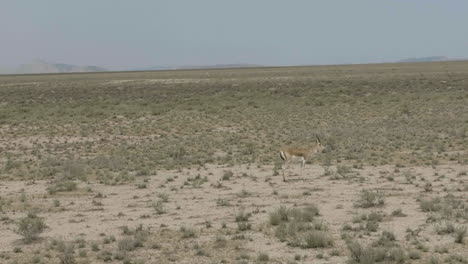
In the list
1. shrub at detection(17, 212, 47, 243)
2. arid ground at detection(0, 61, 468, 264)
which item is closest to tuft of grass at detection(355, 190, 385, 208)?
arid ground at detection(0, 61, 468, 264)

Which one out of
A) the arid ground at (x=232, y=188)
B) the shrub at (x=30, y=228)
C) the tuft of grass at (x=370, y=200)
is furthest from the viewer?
the tuft of grass at (x=370, y=200)

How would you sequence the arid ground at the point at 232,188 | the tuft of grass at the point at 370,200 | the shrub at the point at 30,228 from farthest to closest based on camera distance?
the tuft of grass at the point at 370,200, the shrub at the point at 30,228, the arid ground at the point at 232,188

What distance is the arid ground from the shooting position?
36.0ft

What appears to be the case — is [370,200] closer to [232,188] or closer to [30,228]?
[232,188]

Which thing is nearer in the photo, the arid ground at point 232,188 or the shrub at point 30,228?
the arid ground at point 232,188

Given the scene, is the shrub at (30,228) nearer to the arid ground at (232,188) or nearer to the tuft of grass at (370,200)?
the arid ground at (232,188)

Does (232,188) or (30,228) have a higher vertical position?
(30,228)

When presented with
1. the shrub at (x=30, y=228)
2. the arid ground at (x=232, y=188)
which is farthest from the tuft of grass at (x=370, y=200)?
the shrub at (x=30, y=228)

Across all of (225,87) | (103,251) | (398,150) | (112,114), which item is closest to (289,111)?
(112,114)

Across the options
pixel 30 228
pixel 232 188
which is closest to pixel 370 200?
pixel 232 188

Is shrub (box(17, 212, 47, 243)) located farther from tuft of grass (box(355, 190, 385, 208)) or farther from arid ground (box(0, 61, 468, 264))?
tuft of grass (box(355, 190, 385, 208))

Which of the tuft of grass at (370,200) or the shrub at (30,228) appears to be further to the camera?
the tuft of grass at (370,200)

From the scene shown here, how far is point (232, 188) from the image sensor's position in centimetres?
1755

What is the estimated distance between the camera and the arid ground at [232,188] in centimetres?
1097
